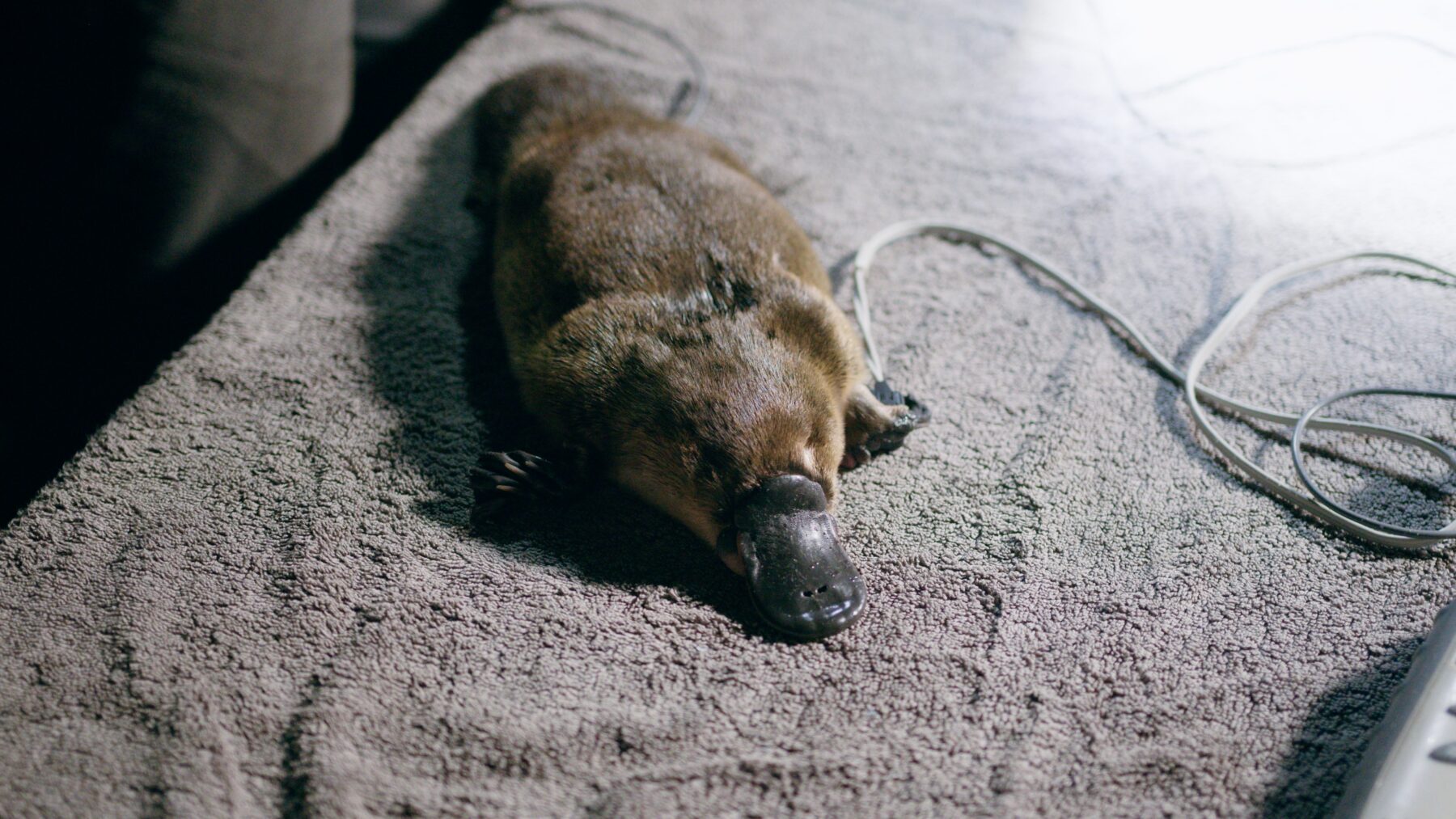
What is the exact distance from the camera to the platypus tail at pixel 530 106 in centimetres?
140

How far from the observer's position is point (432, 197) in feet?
4.80

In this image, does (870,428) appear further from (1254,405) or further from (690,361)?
(1254,405)

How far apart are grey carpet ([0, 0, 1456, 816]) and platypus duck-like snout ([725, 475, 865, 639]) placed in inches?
2.4

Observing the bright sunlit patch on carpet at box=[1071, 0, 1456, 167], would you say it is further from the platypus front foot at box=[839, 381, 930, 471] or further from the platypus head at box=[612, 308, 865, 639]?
the platypus head at box=[612, 308, 865, 639]

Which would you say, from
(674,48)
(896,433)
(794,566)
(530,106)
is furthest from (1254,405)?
(674,48)

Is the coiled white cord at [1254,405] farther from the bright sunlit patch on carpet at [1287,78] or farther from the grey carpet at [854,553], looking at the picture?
the bright sunlit patch on carpet at [1287,78]

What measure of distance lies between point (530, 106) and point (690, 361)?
2.40 ft

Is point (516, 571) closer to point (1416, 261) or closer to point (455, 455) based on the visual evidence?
point (455, 455)

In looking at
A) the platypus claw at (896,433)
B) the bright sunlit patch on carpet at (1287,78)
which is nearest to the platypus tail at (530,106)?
the platypus claw at (896,433)

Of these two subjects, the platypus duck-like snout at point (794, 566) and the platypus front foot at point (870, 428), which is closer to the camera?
the platypus duck-like snout at point (794, 566)

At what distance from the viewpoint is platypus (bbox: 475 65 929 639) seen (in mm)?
854

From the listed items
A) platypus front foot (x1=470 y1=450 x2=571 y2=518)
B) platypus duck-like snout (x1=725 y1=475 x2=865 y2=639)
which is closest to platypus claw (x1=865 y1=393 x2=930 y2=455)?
platypus duck-like snout (x1=725 y1=475 x2=865 y2=639)

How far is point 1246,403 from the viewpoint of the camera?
114 cm

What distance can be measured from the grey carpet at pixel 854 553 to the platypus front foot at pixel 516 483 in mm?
32
